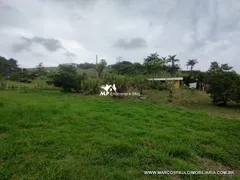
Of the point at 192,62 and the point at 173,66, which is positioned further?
the point at 192,62

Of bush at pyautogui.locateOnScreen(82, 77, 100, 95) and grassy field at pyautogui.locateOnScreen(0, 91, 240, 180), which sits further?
bush at pyautogui.locateOnScreen(82, 77, 100, 95)

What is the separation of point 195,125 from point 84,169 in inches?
123

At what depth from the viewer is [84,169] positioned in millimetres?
1799

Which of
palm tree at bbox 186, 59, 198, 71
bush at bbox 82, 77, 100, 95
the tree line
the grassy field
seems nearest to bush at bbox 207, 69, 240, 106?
the tree line

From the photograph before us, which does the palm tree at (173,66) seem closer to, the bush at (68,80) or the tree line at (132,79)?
the tree line at (132,79)

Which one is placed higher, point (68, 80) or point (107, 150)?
point (68, 80)

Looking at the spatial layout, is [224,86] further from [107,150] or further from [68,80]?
[68,80]

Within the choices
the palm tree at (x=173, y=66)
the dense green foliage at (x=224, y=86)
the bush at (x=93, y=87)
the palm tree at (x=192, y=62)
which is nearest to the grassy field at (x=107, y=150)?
the dense green foliage at (x=224, y=86)

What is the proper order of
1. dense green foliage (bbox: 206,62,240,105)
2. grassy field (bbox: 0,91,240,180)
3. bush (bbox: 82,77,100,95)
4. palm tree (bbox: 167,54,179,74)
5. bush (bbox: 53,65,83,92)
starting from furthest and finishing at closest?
1. palm tree (bbox: 167,54,179,74)
2. bush (bbox: 53,65,83,92)
3. bush (bbox: 82,77,100,95)
4. dense green foliage (bbox: 206,62,240,105)
5. grassy field (bbox: 0,91,240,180)

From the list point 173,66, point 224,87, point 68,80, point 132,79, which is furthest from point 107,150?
point 173,66

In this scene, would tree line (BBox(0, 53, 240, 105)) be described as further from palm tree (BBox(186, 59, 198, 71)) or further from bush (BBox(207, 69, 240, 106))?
palm tree (BBox(186, 59, 198, 71))

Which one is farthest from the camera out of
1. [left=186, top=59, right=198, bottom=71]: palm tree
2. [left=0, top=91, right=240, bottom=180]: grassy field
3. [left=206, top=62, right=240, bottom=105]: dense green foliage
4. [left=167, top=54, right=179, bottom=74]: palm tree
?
[left=186, top=59, right=198, bottom=71]: palm tree

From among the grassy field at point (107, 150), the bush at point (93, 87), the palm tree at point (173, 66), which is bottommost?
the grassy field at point (107, 150)

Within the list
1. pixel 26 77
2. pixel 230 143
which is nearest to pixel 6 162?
pixel 230 143
